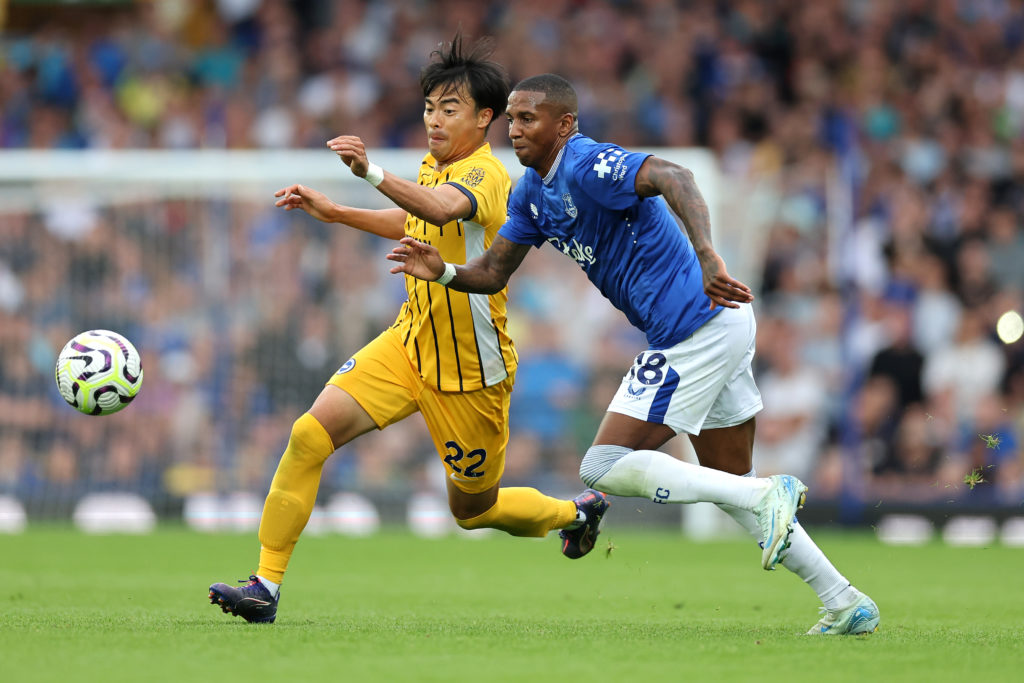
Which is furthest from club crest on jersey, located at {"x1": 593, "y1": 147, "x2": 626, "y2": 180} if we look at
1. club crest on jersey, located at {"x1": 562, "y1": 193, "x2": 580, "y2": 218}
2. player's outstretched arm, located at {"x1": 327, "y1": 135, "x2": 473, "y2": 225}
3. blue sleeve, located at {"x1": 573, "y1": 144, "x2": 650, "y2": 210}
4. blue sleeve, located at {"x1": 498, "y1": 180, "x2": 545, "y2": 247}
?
player's outstretched arm, located at {"x1": 327, "y1": 135, "x2": 473, "y2": 225}


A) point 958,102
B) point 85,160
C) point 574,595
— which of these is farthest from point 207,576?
point 958,102

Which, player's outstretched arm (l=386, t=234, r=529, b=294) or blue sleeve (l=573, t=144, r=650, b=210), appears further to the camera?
player's outstretched arm (l=386, t=234, r=529, b=294)

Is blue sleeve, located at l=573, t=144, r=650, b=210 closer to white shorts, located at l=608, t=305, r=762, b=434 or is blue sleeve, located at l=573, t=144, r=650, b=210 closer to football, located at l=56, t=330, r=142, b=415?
white shorts, located at l=608, t=305, r=762, b=434

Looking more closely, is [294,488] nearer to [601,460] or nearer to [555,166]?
[601,460]

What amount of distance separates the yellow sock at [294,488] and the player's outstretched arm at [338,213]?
1.04 meters

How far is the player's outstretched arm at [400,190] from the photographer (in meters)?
6.53

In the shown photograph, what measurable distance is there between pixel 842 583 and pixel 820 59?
527 inches

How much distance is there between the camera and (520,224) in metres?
7.15

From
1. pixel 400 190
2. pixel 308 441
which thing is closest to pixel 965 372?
pixel 308 441

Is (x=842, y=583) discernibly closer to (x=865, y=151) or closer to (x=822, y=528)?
(x=822, y=528)

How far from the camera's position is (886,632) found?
6.83 m

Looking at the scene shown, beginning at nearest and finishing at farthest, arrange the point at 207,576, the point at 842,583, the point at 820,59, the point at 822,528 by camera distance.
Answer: the point at 842,583
the point at 207,576
the point at 822,528
the point at 820,59

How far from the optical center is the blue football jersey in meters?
6.61

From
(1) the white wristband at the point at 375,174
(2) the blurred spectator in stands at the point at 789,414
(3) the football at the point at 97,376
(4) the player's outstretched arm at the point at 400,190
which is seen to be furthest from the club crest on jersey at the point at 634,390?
(2) the blurred spectator in stands at the point at 789,414
